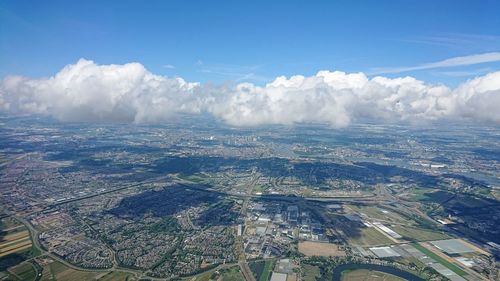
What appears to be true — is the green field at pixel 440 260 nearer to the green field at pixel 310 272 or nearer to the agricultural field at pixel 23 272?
the green field at pixel 310 272

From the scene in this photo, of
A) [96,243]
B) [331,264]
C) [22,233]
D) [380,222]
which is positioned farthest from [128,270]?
[380,222]

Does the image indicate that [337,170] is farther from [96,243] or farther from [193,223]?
[96,243]

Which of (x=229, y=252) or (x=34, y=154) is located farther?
(x=34, y=154)

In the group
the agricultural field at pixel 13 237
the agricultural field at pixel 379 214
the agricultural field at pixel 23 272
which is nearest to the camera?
the agricultural field at pixel 23 272

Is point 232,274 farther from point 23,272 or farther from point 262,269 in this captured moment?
point 23,272

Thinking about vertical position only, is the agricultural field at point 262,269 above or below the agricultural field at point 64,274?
below

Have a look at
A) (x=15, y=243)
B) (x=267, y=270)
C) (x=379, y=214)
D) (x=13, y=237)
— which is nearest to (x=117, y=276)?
(x=267, y=270)

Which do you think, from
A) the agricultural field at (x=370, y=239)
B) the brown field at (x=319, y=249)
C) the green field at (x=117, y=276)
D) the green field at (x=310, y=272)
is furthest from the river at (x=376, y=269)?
the green field at (x=117, y=276)

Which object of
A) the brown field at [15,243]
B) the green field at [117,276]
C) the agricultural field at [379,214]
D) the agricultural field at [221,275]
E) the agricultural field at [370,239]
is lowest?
the agricultural field at [221,275]
